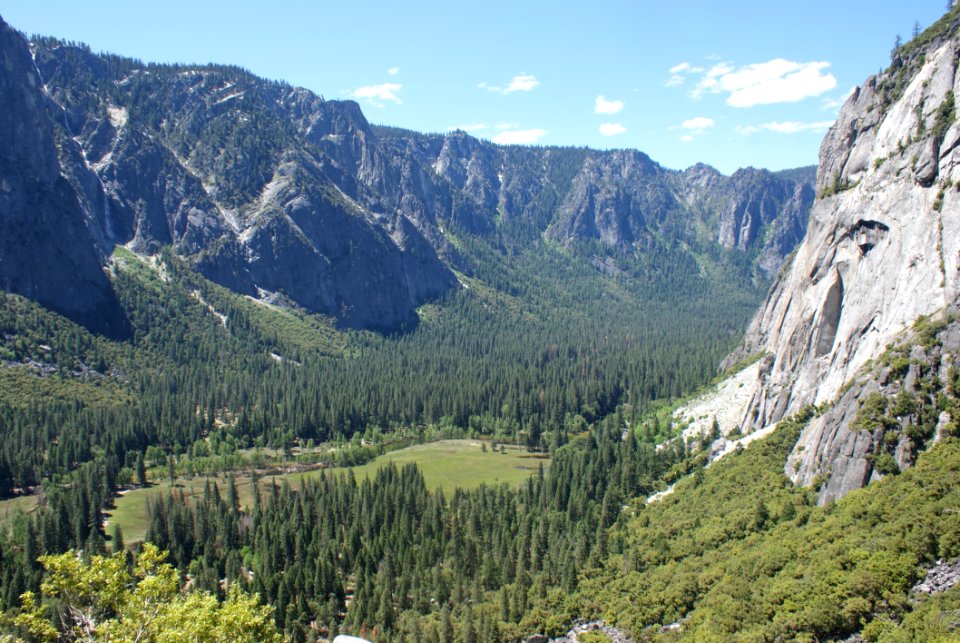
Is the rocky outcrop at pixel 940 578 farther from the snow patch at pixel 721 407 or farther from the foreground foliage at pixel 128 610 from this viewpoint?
the snow patch at pixel 721 407

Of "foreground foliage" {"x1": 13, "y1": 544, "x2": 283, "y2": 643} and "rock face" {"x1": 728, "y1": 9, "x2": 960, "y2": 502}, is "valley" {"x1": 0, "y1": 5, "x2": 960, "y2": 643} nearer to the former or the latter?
"foreground foliage" {"x1": 13, "y1": 544, "x2": 283, "y2": 643}

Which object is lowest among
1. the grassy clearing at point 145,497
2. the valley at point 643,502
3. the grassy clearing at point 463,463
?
the grassy clearing at point 463,463

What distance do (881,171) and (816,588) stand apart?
268ft

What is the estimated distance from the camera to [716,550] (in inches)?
2832

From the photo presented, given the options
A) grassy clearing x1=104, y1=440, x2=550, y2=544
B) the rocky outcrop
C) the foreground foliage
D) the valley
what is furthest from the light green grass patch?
the foreground foliage

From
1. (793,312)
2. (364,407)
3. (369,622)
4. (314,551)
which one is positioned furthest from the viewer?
(364,407)

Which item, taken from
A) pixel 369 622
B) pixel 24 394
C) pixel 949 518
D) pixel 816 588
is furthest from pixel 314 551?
pixel 24 394

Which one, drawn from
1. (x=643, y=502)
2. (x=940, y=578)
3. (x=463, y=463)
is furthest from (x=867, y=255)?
(x=463, y=463)

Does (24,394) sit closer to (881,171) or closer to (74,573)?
(74,573)

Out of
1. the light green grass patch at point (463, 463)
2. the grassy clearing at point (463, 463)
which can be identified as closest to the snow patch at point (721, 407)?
the light green grass patch at point (463, 463)

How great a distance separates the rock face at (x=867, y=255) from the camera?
79688 mm

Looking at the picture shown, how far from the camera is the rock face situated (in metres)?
79.7

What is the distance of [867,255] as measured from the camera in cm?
10169

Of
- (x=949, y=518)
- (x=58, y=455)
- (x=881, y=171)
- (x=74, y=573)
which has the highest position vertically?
(x=881, y=171)
